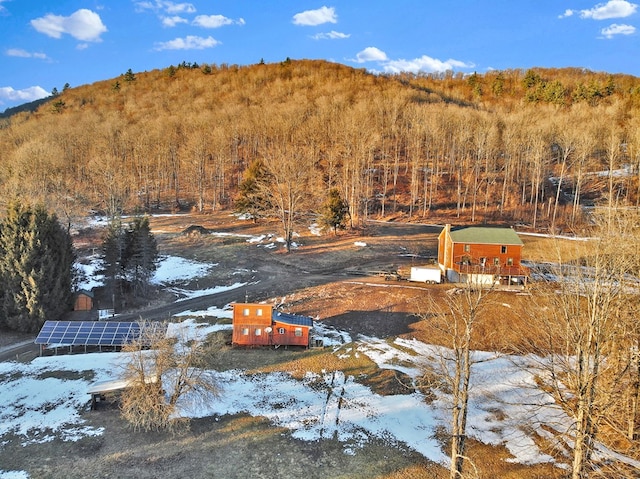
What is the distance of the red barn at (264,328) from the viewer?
35.7m

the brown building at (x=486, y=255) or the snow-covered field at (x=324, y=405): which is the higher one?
the brown building at (x=486, y=255)

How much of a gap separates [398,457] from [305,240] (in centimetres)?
4292

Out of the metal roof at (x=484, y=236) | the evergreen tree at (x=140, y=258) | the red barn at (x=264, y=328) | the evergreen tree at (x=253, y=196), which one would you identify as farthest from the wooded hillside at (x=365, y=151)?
the red barn at (x=264, y=328)

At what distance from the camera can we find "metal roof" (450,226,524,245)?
4566 centimetres

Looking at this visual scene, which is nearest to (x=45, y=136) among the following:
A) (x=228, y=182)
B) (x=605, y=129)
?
(x=228, y=182)

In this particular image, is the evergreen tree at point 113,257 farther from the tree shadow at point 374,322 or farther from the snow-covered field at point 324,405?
the tree shadow at point 374,322

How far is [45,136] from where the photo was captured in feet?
305

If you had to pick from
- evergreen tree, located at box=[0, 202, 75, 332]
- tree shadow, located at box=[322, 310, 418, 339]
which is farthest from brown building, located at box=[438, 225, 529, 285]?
evergreen tree, located at box=[0, 202, 75, 332]

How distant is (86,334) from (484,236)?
1541 inches

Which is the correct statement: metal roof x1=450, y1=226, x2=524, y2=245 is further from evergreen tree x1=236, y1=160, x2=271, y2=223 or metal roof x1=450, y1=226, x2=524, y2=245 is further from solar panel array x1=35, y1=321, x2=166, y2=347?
evergreen tree x1=236, y1=160, x2=271, y2=223

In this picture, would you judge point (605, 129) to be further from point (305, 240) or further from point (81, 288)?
point (81, 288)

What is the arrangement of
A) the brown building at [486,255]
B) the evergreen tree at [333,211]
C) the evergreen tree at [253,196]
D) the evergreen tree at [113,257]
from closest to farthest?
1. the brown building at [486,255]
2. the evergreen tree at [113,257]
3. the evergreen tree at [333,211]
4. the evergreen tree at [253,196]

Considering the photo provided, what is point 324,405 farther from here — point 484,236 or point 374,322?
point 484,236

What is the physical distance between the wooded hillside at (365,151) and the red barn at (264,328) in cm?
2308
